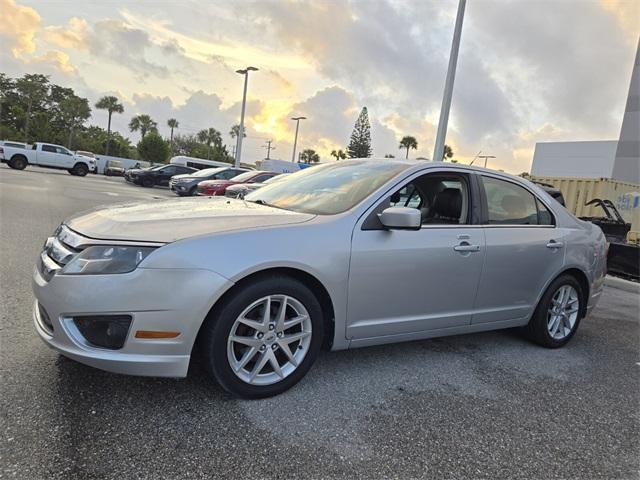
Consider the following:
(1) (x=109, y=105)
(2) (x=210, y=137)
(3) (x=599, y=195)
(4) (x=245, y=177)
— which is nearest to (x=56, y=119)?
(1) (x=109, y=105)

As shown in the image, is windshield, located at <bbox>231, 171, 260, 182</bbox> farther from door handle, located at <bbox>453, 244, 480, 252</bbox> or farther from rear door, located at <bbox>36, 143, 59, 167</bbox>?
rear door, located at <bbox>36, 143, 59, 167</bbox>

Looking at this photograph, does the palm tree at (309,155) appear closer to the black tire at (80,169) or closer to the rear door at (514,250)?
the black tire at (80,169)

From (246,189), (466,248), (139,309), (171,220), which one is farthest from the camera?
(246,189)

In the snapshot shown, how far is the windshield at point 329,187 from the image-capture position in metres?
3.21

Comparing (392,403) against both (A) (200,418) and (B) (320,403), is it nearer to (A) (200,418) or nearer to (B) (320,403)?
(B) (320,403)

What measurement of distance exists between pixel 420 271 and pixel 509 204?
4.33 ft

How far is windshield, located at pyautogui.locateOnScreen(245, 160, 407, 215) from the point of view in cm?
321

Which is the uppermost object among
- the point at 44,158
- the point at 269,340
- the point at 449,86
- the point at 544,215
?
the point at 449,86

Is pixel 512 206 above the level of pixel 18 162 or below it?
above

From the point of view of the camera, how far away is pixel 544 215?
13.8 ft

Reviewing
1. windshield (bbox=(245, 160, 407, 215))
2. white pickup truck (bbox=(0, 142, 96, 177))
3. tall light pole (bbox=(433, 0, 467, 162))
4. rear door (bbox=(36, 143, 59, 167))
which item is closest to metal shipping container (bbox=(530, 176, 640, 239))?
tall light pole (bbox=(433, 0, 467, 162))

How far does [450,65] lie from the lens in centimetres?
1264

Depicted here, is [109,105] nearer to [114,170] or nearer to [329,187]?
[114,170]

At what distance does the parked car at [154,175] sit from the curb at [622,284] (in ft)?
69.9
